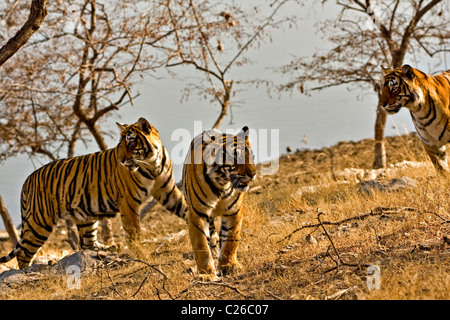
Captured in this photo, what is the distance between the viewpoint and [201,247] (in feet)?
18.1

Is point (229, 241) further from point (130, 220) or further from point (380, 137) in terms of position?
point (380, 137)

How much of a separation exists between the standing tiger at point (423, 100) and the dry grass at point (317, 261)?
2.03 ft

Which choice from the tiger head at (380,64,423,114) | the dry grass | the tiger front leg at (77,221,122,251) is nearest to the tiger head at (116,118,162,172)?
the dry grass

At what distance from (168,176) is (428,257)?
380 cm

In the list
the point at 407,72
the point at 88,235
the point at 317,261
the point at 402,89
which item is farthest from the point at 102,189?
the point at 407,72

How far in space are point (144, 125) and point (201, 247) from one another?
6.94 feet

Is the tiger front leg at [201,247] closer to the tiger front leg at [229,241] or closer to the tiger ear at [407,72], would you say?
the tiger front leg at [229,241]

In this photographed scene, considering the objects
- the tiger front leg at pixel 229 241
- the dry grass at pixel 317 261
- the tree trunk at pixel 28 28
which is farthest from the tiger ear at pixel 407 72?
the tree trunk at pixel 28 28

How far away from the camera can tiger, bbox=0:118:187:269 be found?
23.1 ft

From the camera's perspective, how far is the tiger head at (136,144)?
691 cm

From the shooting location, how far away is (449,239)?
5.46 m

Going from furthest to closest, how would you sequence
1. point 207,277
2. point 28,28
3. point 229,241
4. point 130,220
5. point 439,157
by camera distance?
point 439,157 → point 130,220 → point 28,28 → point 229,241 → point 207,277
